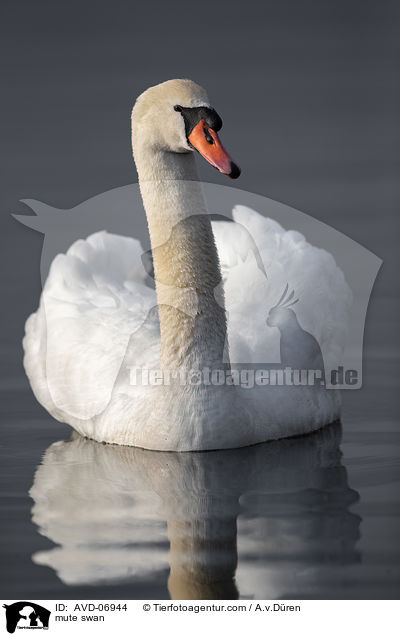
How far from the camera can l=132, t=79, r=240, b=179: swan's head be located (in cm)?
780

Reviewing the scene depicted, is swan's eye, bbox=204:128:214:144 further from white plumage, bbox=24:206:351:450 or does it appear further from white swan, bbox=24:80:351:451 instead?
white plumage, bbox=24:206:351:450

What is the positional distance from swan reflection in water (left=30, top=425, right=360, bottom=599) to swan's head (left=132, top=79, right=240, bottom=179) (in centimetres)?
176

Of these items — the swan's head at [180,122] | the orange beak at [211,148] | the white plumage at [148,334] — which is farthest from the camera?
the white plumage at [148,334]

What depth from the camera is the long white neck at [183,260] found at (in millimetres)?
8352

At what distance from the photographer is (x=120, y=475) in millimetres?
8117

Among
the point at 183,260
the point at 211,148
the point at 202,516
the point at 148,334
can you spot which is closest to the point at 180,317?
the point at 183,260

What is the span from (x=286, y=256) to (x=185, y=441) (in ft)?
6.53
